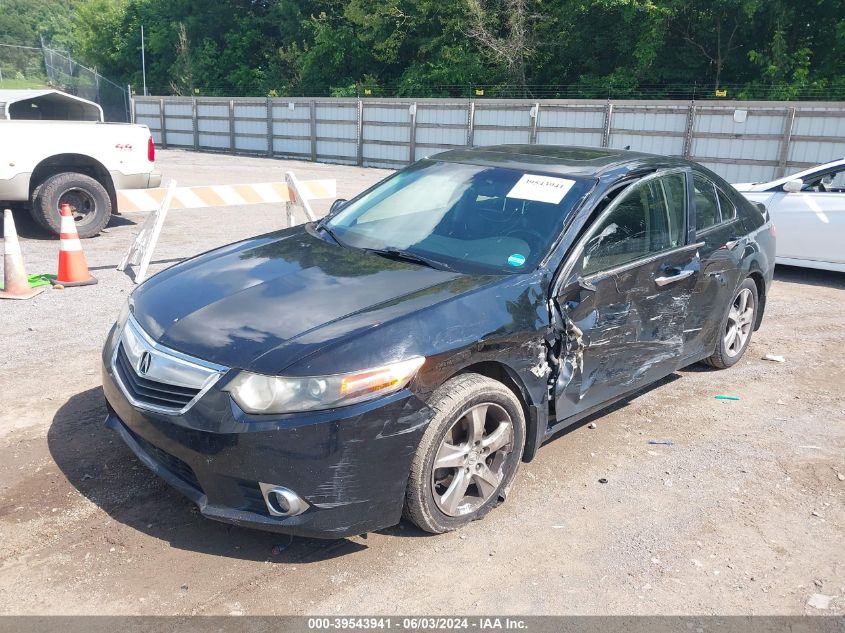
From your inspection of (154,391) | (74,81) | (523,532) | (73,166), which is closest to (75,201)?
(73,166)

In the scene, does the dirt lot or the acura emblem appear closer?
the dirt lot

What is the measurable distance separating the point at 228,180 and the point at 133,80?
39505 millimetres

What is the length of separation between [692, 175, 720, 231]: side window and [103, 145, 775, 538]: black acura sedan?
26mm

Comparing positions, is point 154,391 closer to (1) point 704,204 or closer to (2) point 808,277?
(1) point 704,204

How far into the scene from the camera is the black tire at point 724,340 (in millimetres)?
5449

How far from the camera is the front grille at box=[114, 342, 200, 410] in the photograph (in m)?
3.15

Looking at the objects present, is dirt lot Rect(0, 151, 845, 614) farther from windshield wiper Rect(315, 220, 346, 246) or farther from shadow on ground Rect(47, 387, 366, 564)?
windshield wiper Rect(315, 220, 346, 246)

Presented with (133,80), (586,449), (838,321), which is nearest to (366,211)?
(586,449)

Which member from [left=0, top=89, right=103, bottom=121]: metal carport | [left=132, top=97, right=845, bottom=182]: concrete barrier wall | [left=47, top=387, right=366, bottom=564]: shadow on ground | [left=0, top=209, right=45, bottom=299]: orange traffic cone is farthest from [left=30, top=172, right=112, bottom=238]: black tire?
[left=132, top=97, right=845, bottom=182]: concrete barrier wall

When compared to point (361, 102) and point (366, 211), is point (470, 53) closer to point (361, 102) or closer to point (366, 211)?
point (361, 102)

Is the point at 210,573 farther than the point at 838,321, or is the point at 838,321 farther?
the point at 838,321

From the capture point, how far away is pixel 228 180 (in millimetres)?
19688

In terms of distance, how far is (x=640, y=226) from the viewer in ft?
14.5

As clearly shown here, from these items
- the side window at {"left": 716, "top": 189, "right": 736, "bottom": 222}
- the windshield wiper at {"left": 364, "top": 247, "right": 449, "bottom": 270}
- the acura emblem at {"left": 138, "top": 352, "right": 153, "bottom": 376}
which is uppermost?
the side window at {"left": 716, "top": 189, "right": 736, "bottom": 222}
